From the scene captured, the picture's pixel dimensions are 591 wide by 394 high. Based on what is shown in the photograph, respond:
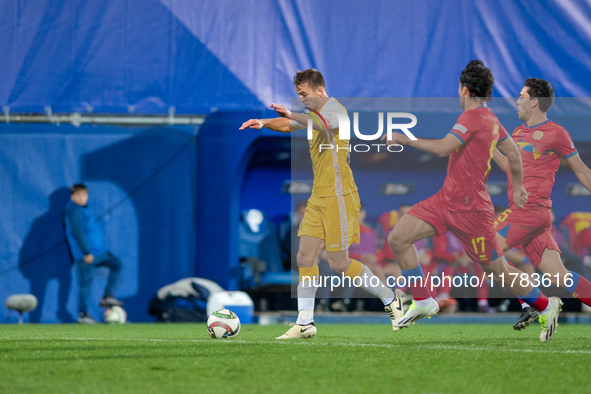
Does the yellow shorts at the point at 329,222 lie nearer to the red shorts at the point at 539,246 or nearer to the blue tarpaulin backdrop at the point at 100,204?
the red shorts at the point at 539,246

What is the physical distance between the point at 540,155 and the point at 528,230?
650 millimetres

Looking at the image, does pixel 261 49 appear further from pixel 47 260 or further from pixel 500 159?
pixel 500 159

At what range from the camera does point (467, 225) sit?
5.89m

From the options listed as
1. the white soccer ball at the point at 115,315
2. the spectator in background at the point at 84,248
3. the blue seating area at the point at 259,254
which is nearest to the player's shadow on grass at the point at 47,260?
the spectator in background at the point at 84,248

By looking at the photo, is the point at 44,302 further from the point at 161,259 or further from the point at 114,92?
the point at 114,92

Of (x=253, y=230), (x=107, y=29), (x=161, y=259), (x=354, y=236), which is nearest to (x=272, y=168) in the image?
(x=253, y=230)

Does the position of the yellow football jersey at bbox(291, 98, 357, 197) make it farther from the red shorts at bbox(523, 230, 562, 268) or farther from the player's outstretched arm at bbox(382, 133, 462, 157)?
the red shorts at bbox(523, 230, 562, 268)

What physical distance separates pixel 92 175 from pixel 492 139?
18.9ft

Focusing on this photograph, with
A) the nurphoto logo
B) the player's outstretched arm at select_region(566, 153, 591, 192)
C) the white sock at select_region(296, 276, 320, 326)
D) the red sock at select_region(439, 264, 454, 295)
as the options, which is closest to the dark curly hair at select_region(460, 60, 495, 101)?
the nurphoto logo

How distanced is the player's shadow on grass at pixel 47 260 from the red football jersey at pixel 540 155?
582 centimetres

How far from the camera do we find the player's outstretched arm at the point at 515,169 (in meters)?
6.13

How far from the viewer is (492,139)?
5.97m

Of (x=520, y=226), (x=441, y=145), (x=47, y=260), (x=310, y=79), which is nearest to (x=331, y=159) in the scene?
(x=310, y=79)

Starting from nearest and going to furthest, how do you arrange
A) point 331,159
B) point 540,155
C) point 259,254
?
point 331,159, point 540,155, point 259,254
